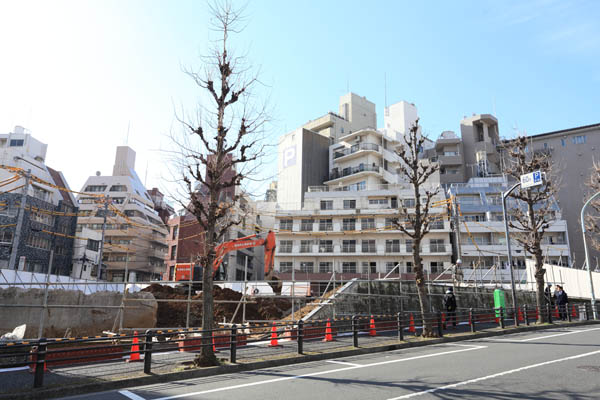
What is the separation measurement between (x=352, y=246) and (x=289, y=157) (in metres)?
18.7

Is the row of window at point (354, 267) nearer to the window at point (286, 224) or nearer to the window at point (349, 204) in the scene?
the window at point (286, 224)

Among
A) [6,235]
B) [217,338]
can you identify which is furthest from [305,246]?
[217,338]

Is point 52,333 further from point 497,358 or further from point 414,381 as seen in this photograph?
point 497,358

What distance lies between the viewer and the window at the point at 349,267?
48.9 meters

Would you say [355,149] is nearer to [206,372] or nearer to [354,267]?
[354,267]

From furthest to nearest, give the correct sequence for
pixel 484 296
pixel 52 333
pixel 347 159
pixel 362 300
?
pixel 347 159
pixel 484 296
pixel 362 300
pixel 52 333

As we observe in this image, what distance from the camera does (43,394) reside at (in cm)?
690

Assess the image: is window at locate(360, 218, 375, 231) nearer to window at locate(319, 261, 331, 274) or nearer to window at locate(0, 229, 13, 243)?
window at locate(319, 261, 331, 274)

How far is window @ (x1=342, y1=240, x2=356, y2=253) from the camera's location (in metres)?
49.7

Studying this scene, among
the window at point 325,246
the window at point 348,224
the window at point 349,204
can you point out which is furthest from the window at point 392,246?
the window at point 325,246

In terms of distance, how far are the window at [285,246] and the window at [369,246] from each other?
942 centimetres

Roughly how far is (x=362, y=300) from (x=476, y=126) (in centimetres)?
5718

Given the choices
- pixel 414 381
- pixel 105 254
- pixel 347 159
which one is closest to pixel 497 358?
pixel 414 381

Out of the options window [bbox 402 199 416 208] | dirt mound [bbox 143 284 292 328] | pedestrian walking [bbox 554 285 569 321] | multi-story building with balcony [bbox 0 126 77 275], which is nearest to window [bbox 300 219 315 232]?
window [bbox 402 199 416 208]
